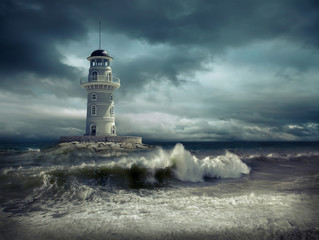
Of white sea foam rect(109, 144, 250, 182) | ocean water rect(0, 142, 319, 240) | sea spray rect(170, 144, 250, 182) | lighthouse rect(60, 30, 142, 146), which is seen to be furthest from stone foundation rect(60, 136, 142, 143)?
ocean water rect(0, 142, 319, 240)

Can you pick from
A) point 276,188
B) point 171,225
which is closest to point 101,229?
point 171,225

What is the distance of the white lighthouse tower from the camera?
3209 centimetres

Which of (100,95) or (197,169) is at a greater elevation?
(100,95)

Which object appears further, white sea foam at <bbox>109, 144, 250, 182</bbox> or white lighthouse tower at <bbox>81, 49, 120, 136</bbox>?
white lighthouse tower at <bbox>81, 49, 120, 136</bbox>

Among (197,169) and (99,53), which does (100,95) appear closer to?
(99,53)

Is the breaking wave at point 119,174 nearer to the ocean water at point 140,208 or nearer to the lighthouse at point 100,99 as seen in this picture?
the ocean water at point 140,208

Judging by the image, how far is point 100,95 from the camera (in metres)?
32.5

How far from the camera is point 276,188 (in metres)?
7.46

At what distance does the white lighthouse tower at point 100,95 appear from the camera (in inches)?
1264

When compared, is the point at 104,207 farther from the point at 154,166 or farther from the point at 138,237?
the point at 154,166

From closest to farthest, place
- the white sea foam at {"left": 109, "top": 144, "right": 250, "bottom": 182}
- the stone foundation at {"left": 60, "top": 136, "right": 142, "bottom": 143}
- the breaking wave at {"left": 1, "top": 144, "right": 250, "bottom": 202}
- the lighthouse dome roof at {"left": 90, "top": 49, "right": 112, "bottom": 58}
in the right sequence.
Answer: the breaking wave at {"left": 1, "top": 144, "right": 250, "bottom": 202} → the white sea foam at {"left": 109, "top": 144, "right": 250, "bottom": 182} → the stone foundation at {"left": 60, "top": 136, "right": 142, "bottom": 143} → the lighthouse dome roof at {"left": 90, "top": 49, "right": 112, "bottom": 58}

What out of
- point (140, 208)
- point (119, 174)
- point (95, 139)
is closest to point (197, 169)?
point (119, 174)

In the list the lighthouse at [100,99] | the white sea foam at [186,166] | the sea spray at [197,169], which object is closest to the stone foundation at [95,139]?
the lighthouse at [100,99]

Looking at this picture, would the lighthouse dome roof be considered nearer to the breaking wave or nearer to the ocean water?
the breaking wave
